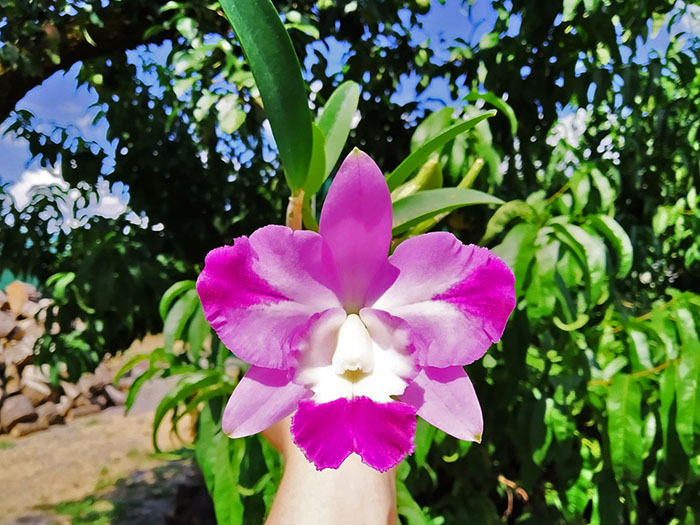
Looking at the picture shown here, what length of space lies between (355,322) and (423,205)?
6.2 inches

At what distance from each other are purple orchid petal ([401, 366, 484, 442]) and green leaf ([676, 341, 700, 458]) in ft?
1.83

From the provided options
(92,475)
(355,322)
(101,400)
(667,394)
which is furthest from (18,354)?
(355,322)

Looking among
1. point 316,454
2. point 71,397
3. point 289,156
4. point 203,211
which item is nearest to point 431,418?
point 316,454

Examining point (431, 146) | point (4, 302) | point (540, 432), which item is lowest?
point (4, 302)

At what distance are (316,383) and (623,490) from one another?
95 cm

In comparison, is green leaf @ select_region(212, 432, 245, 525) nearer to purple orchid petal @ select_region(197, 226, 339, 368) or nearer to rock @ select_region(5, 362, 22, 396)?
purple orchid petal @ select_region(197, 226, 339, 368)

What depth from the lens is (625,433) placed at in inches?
29.1

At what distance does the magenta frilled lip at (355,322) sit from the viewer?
0.27 metres

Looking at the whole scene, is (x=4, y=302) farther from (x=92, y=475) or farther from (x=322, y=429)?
(x=322, y=429)

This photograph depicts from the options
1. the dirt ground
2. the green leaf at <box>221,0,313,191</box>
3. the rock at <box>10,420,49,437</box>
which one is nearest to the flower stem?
the green leaf at <box>221,0,313,191</box>

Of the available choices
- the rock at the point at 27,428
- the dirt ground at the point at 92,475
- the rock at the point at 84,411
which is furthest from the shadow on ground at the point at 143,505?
the rock at the point at 84,411

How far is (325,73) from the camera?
4.43 ft

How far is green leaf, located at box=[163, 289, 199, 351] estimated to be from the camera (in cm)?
79

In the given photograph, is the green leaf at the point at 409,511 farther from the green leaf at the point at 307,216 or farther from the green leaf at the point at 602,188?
the green leaf at the point at 602,188
